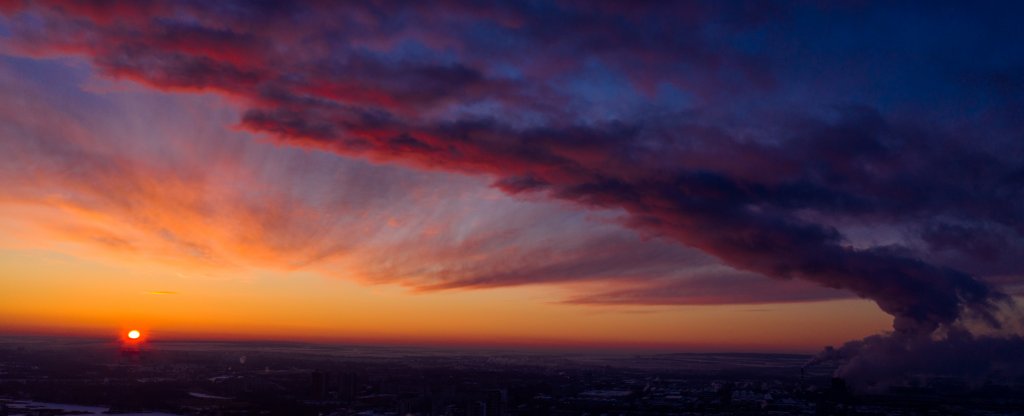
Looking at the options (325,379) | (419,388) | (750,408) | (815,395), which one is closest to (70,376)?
(325,379)

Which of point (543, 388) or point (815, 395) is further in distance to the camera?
point (543, 388)

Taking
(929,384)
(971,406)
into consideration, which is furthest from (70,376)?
(929,384)

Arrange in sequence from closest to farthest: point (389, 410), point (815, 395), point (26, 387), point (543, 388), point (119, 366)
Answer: point (389, 410), point (26, 387), point (815, 395), point (543, 388), point (119, 366)

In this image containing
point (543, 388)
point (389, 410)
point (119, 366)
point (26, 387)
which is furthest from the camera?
point (119, 366)

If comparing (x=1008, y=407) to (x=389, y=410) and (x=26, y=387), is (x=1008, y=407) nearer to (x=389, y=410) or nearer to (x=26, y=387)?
(x=389, y=410)

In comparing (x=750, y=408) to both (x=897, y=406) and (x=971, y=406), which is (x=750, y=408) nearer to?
(x=897, y=406)

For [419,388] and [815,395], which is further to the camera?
[815,395]

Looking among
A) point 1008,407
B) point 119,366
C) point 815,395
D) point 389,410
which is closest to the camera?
point 389,410

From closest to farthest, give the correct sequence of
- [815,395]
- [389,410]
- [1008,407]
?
[389,410] → [1008,407] → [815,395]
